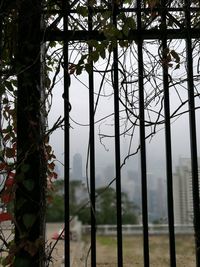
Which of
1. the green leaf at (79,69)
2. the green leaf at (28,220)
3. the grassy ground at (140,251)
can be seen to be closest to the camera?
the green leaf at (28,220)

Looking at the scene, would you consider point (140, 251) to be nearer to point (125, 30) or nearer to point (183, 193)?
point (183, 193)

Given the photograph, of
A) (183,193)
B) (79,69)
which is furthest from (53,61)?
(183,193)

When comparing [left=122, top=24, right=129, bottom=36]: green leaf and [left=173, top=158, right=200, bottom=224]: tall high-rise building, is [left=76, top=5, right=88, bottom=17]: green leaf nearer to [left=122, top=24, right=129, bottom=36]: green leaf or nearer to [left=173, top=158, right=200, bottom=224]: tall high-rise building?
[left=122, top=24, right=129, bottom=36]: green leaf

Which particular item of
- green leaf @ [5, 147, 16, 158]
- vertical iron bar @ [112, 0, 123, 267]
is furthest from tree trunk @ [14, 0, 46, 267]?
vertical iron bar @ [112, 0, 123, 267]

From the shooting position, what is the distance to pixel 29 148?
151 centimetres

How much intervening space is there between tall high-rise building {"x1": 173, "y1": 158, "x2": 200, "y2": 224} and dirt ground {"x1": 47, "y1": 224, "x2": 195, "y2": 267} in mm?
101

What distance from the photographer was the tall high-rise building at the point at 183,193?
1686 mm

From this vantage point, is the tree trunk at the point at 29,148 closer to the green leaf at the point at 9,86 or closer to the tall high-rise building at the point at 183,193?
the green leaf at the point at 9,86

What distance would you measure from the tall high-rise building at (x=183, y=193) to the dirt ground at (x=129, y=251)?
0.10 meters

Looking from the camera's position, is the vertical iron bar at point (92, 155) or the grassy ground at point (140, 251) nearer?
the vertical iron bar at point (92, 155)

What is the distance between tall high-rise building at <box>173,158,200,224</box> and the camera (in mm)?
1686

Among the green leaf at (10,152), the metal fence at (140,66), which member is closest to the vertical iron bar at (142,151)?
the metal fence at (140,66)

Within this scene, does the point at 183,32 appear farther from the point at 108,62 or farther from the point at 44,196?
the point at 44,196

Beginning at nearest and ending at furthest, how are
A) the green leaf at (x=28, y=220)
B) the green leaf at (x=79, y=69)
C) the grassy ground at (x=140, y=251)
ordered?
the green leaf at (x=28, y=220), the green leaf at (x=79, y=69), the grassy ground at (x=140, y=251)
